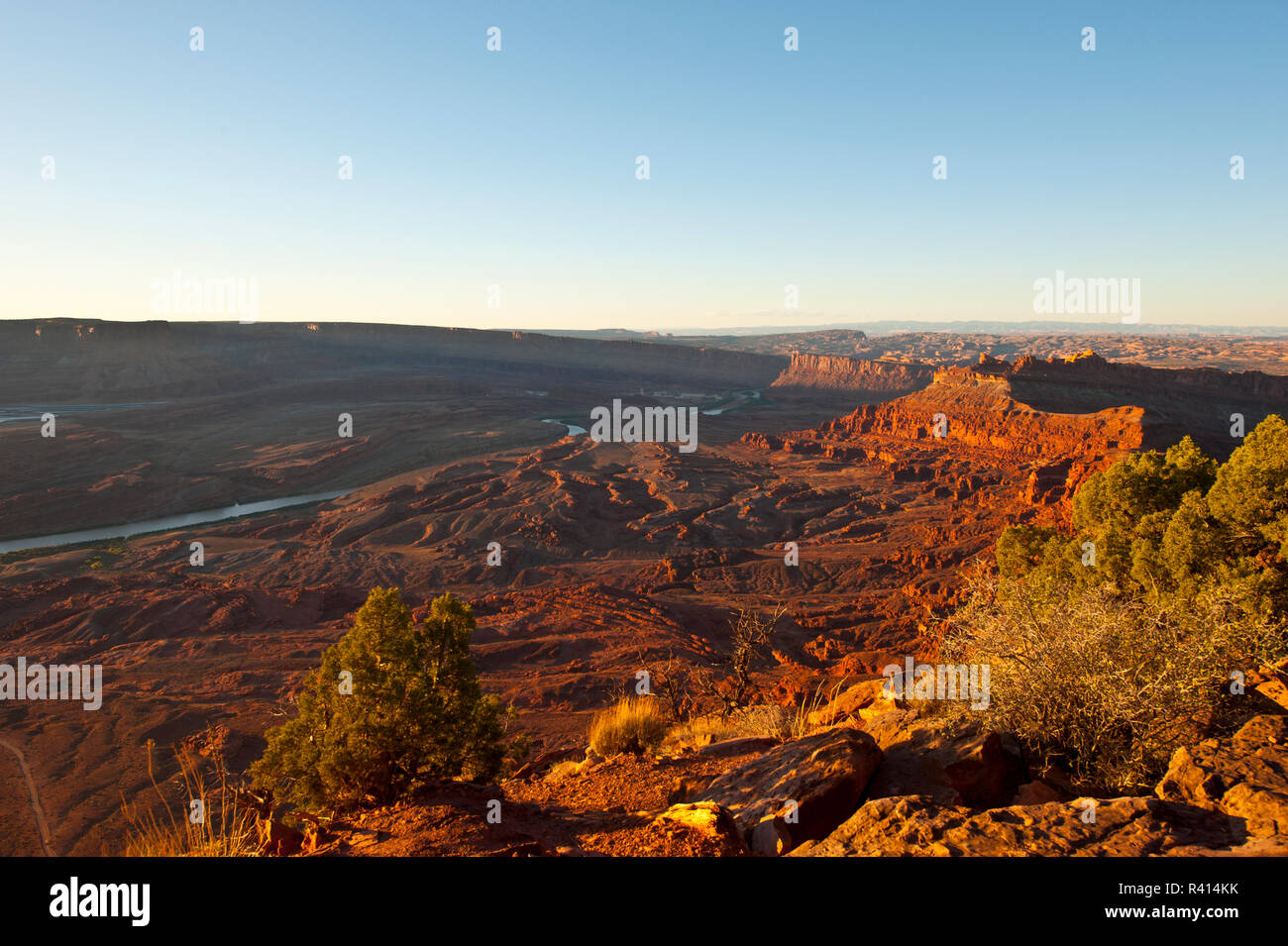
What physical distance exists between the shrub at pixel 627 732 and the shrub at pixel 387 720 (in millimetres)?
2094

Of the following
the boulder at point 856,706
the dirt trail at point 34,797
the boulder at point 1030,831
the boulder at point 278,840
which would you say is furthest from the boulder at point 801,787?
the dirt trail at point 34,797

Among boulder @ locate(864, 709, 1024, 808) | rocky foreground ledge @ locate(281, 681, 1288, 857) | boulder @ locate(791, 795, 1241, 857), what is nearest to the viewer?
boulder @ locate(791, 795, 1241, 857)

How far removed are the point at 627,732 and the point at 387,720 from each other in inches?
161

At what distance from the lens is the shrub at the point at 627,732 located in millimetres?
10164

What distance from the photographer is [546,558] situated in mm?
32688

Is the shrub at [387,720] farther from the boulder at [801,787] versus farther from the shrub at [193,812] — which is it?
the boulder at [801,787]

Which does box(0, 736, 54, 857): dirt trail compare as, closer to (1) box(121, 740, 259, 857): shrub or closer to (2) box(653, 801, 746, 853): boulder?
(1) box(121, 740, 259, 857): shrub

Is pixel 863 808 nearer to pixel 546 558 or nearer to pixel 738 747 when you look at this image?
pixel 738 747

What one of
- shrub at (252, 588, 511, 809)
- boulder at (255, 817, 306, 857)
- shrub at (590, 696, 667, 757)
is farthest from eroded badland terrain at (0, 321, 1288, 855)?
shrub at (590, 696, 667, 757)

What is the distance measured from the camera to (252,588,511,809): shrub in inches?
298

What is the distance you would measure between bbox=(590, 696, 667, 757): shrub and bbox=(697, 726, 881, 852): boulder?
10.7 feet
